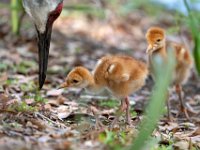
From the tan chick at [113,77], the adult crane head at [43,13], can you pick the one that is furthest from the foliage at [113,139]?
the adult crane head at [43,13]

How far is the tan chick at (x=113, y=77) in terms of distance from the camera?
490 cm

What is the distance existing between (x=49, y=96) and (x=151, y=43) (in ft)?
4.03

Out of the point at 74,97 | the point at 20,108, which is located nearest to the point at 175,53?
the point at 74,97

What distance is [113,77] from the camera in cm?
488

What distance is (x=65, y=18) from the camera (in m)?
9.78

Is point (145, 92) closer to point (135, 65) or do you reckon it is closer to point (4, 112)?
point (135, 65)

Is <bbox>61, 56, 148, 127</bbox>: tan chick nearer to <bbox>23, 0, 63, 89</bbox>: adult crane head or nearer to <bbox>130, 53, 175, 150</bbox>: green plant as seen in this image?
<bbox>23, 0, 63, 89</bbox>: adult crane head

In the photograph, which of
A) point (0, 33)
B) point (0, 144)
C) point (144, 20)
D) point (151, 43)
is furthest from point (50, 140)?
point (144, 20)

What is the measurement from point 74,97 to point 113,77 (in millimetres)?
1280

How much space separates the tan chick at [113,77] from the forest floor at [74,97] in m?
0.27

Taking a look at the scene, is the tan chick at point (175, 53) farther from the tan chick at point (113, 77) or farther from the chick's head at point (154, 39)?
the tan chick at point (113, 77)

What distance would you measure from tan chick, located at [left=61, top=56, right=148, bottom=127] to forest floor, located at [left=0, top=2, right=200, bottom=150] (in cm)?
27

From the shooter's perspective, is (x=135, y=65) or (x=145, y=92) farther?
(x=145, y=92)

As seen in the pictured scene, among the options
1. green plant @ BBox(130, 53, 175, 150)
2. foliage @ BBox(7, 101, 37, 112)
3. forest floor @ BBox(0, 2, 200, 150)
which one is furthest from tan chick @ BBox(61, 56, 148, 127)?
green plant @ BBox(130, 53, 175, 150)
